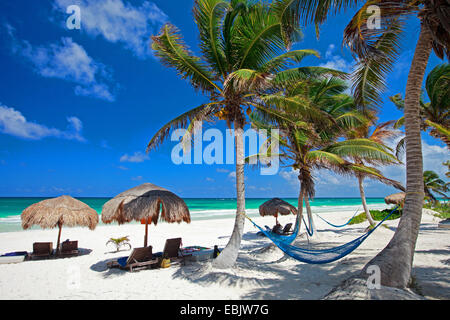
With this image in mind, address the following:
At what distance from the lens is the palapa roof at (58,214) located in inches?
264

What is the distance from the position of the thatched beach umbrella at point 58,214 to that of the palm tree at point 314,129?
5.70 meters

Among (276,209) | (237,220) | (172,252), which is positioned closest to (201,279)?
(237,220)

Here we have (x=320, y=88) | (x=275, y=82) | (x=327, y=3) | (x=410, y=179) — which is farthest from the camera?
(x=320, y=88)

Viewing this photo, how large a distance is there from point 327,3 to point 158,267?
6.18 metres

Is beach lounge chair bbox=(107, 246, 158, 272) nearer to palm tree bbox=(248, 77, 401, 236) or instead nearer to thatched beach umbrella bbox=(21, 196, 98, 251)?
thatched beach umbrella bbox=(21, 196, 98, 251)

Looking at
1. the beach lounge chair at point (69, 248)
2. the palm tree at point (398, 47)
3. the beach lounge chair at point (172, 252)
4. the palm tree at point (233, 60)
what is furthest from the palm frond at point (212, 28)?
the beach lounge chair at point (69, 248)

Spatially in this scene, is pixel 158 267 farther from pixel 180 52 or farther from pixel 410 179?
pixel 410 179

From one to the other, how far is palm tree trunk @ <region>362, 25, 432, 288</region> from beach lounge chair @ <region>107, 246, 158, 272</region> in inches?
175

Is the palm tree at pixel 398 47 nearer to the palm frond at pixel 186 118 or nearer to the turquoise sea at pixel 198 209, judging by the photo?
the palm frond at pixel 186 118

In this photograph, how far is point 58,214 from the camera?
6.85 meters

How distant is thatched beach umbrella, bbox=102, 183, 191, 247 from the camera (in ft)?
18.6

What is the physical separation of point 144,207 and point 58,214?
307 cm

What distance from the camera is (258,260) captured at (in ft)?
21.7
